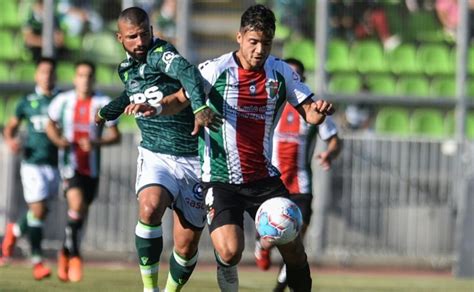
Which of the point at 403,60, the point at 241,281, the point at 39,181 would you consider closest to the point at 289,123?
the point at 241,281

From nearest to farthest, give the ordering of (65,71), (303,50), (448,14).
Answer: (65,71)
(303,50)
(448,14)

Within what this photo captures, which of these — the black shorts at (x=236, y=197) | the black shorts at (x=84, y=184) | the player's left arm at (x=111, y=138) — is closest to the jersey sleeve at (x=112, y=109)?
the black shorts at (x=236, y=197)

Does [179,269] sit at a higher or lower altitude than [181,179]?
lower

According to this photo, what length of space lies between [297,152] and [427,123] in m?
6.82

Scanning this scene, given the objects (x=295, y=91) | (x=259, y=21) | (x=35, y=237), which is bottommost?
(x=35, y=237)

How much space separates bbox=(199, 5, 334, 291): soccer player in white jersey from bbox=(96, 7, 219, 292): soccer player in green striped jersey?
1.62ft

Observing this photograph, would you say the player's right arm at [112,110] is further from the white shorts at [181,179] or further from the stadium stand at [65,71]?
the stadium stand at [65,71]

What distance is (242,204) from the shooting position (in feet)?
30.0

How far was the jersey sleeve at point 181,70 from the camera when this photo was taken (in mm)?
8828

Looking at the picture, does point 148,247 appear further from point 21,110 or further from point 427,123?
point 427,123

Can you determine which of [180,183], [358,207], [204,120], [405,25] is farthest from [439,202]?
[204,120]

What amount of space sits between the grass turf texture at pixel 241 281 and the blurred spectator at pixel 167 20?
3.39 metres

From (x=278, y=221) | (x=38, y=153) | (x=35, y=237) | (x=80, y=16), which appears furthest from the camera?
(x=80, y=16)

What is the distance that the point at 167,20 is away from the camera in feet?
60.8
